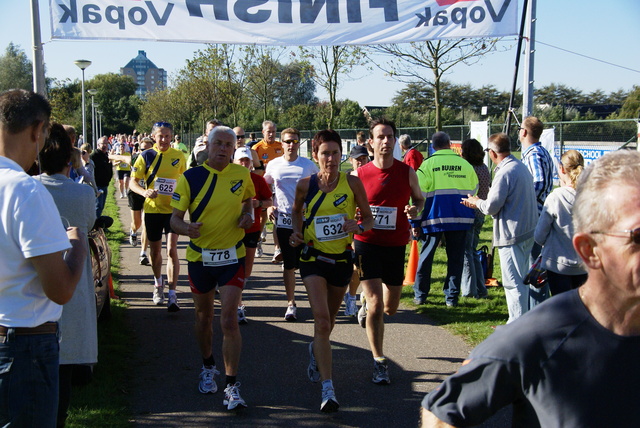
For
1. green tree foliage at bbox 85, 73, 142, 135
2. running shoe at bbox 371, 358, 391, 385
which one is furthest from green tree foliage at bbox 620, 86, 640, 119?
green tree foliage at bbox 85, 73, 142, 135

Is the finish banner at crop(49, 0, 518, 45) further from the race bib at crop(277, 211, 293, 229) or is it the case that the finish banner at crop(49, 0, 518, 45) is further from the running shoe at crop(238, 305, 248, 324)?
the running shoe at crop(238, 305, 248, 324)

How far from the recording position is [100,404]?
488 cm

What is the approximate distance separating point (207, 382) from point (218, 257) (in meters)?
1.07

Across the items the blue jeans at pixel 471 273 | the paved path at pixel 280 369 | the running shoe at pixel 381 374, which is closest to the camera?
the paved path at pixel 280 369

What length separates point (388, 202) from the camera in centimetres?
577

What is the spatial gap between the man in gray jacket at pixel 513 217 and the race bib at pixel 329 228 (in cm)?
187

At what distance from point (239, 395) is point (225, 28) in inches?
175

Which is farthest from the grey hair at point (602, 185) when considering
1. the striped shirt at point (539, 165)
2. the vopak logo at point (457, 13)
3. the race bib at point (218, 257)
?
the vopak logo at point (457, 13)

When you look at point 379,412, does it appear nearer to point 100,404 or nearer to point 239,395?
point 239,395

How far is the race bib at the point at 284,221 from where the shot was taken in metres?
7.38

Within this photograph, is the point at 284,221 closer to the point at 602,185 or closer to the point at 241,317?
the point at 241,317

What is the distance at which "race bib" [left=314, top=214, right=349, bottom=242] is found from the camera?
203 inches

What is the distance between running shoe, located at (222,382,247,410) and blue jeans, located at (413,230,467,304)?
3.90 m

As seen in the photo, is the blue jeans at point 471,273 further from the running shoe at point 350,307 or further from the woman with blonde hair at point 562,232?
the woman with blonde hair at point 562,232
